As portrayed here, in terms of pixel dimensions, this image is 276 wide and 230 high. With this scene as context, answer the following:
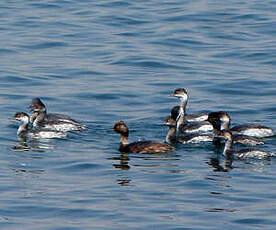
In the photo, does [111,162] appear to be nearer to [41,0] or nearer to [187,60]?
[187,60]

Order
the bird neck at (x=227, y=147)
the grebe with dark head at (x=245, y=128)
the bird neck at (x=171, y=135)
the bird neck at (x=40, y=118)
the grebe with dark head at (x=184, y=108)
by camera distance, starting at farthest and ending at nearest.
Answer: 1. the grebe with dark head at (x=184, y=108)
2. the bird neck at (x=40, y=118)
3. the bird neck at (x=171, y=135)
4. the grebe with dark head at (x=245, y=128)
5. the bird neck at (x=227, y=147)

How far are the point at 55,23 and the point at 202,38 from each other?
529 cm

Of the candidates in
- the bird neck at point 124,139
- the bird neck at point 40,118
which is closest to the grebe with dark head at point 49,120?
the bird neck at point 40,118

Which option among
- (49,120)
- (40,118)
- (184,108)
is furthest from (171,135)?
(40,118)

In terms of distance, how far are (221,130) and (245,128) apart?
687 mm

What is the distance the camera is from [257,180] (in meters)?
16.6

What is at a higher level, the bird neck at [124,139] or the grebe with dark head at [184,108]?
the grebe with dark head at [184,108]

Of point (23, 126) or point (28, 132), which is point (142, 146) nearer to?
point (28, 132)

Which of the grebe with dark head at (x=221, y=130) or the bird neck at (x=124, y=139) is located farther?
the grebe with dark head at (x=221, y=130)

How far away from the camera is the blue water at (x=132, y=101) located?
1500 cm

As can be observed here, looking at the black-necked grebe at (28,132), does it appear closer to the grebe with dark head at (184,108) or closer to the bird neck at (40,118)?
the bird neck at (40,118)

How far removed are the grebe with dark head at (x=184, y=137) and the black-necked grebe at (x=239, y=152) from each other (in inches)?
34.5

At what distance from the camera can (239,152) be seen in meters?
18.3

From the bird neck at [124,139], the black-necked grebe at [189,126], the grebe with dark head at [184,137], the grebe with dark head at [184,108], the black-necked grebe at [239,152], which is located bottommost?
the black-necked grebe at [239,152]
